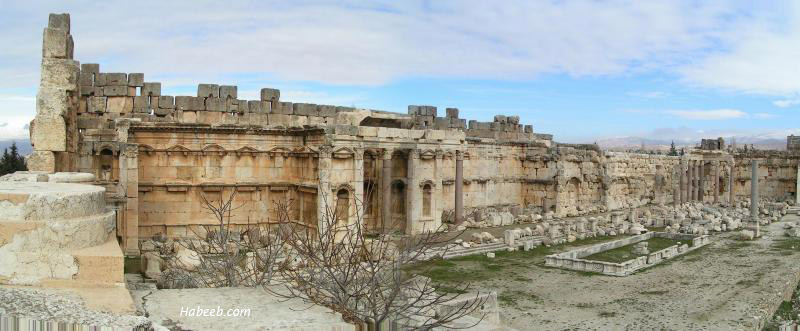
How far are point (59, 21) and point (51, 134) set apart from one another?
112 inches

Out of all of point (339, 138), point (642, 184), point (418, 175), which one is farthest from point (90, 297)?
point (642, 184)

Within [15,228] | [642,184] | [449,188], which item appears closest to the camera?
[15,228]

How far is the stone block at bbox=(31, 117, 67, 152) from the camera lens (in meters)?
14.3

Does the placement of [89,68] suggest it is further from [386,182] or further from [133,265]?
[386,182]

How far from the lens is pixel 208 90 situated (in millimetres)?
20812

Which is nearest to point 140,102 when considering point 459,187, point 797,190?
point 459,187

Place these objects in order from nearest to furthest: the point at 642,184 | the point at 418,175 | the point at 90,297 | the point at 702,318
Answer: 1. the point at 90,297
2. the point at 702,318
3. the point at 418,175
4. the point at 642,184

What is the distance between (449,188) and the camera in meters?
26.2

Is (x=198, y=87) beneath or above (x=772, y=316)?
above

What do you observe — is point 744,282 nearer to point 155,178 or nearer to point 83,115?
point 155,178

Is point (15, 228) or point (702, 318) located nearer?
point (15, 228)

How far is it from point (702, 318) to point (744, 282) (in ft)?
14.5

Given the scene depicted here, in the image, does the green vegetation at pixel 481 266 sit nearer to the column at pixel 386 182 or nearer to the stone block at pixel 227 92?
the column at pixel 386 182

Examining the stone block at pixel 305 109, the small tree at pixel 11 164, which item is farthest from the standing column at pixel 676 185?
the small tree at pixel 11 164
